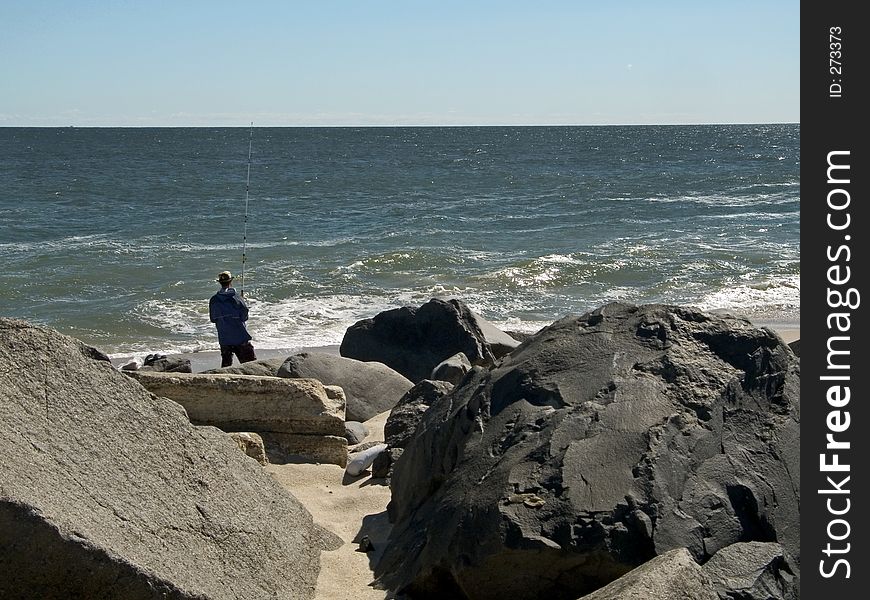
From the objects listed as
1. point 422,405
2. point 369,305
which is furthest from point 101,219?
point 422,405

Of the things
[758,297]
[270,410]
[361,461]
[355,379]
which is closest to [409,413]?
[361,461]

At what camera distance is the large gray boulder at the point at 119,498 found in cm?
346

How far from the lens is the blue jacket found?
960cm

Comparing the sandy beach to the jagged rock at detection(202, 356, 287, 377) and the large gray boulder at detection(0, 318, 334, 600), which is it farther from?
the jagged rock at detection(202, 356, 287, 377)

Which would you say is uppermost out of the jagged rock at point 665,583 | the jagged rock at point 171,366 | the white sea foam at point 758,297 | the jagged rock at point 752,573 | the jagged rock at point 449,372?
the jagged rock at point 665,583

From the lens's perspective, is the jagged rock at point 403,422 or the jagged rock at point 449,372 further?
the jagged rock at point 449,372

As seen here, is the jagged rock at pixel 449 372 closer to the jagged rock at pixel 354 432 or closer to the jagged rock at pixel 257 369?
the jagged rock at pixel 354 432

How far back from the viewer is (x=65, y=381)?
163 inches

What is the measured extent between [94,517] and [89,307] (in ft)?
40.4

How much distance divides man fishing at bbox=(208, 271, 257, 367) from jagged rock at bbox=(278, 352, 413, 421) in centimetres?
146

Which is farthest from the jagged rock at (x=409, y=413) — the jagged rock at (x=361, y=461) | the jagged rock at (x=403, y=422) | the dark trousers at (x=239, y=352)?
the dark trousers at (x=239, y=352)

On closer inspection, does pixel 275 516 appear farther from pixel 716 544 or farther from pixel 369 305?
pixel 369 305

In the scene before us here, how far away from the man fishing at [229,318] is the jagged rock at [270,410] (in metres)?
3.09

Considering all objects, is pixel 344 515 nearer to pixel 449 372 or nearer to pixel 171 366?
pixel 449 372
